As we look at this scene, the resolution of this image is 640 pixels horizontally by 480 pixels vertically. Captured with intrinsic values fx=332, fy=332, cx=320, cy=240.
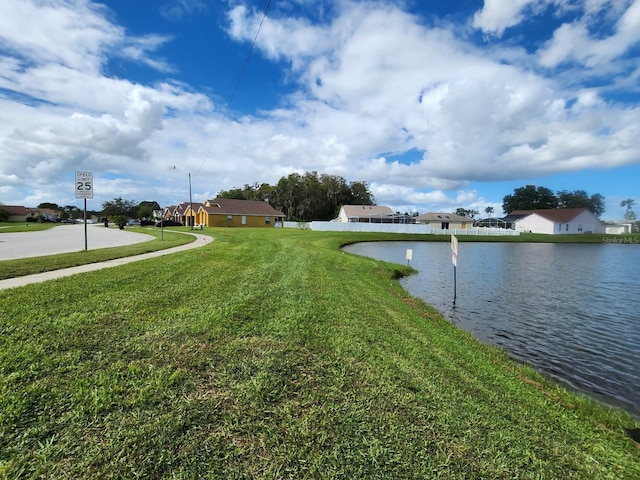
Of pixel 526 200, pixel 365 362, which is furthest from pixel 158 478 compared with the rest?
pixel 526 200

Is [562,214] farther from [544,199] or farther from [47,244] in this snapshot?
[47,244]

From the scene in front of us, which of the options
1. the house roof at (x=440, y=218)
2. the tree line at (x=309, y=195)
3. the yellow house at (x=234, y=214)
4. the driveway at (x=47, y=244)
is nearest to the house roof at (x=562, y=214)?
the house roof at (x=440, y=218)

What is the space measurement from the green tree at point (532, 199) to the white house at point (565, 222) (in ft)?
117

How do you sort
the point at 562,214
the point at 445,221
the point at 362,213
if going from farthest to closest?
the point at 362,213
the point at 562,214
the point at 445,221

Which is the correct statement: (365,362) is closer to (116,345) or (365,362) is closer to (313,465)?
(313,465)

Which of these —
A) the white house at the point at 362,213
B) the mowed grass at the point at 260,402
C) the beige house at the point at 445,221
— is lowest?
the mowed grass at the point at 260,402

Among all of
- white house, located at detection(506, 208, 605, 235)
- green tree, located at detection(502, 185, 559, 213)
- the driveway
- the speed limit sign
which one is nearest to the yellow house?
the driveway

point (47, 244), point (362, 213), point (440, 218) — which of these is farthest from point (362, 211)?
point (47, 244)

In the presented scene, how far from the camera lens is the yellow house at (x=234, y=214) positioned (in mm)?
52375

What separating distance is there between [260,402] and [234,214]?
173 ft

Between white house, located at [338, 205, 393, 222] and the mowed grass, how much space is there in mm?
60325

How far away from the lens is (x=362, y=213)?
7000 cm

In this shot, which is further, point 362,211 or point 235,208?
point 362,211

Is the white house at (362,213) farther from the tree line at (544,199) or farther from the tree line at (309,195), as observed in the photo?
the tree line at (544,199)
